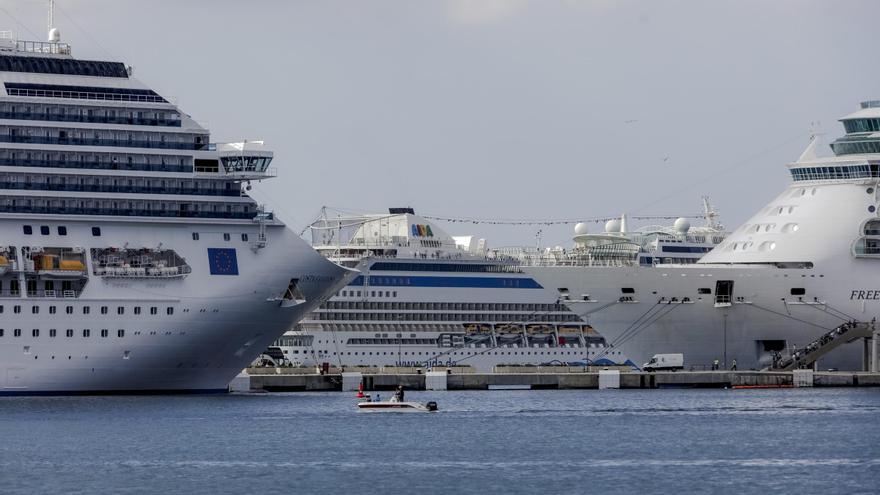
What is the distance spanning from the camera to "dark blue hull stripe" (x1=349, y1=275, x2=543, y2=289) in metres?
118

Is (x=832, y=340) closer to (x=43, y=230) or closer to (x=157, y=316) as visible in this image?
(x=157, y=316)

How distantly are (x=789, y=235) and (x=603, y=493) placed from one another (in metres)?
45.1

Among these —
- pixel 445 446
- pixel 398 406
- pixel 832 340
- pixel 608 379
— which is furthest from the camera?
pixel 608 379

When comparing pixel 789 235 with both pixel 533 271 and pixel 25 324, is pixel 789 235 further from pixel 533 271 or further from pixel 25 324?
pixel 25 324

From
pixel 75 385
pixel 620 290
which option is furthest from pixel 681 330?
pixel 75 385

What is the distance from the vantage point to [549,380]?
10225 cm

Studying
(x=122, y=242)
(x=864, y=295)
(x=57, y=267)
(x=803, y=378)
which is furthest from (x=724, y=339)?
(x=57, y=267)

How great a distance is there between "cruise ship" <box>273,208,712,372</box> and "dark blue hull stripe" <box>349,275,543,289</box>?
0.19 feet

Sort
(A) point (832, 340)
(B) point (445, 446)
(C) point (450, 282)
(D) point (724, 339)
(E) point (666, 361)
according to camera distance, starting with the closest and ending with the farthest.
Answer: (B) point (445, 446) < (A) point (832, 340) < (D) point (724, 339) < (E) point (666, 361) < (C) point (450, 282)

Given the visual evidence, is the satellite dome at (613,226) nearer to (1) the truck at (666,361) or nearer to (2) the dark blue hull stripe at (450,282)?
(2) the dark blue hull stripe at (450,282)

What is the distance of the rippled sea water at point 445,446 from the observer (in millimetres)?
56906

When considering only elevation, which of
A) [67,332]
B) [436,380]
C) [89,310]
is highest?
[89,310]

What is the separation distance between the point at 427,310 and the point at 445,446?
52393 mm

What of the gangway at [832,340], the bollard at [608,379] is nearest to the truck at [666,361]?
the bollard at [608,379]
